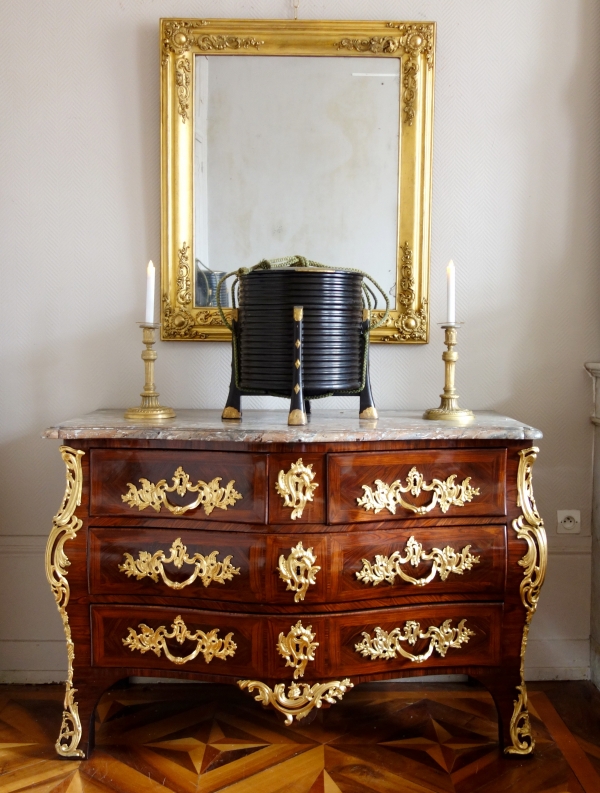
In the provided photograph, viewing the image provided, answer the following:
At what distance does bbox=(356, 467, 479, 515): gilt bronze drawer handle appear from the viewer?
1729mm

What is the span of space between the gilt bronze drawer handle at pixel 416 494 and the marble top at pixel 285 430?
0.36 ft

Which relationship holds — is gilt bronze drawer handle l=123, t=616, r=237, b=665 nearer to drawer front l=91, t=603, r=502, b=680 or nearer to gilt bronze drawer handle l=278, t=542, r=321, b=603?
drawer front l=91, t=603, r=502, b=680

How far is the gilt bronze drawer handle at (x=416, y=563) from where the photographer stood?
174 cm

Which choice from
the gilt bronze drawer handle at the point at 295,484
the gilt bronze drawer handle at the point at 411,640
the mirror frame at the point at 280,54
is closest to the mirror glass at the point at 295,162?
the mirror frame at the point at 280,54

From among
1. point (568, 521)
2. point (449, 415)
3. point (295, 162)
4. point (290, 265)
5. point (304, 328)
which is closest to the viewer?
point (304, 328)

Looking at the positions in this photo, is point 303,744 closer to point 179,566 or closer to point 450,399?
point 179,566

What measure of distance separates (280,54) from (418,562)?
4.97 ft

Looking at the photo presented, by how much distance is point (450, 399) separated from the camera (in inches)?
76.8

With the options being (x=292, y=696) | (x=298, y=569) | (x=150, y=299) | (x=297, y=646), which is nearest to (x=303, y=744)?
(x=292, y=696)

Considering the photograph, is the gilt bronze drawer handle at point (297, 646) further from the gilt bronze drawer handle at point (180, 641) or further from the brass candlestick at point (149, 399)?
the brass candlestick at point (149, 399)

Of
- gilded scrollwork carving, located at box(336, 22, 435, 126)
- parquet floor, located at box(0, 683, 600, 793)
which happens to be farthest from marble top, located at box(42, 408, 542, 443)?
gilded scrollwork carving, located at box(336, 22, 435, 126)

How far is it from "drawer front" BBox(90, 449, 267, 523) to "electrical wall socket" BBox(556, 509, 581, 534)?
1.11 m

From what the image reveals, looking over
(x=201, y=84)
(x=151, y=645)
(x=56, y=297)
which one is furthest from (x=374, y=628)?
(x=201, y=84)

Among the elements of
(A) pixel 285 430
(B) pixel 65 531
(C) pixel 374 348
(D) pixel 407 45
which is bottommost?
(B) pixel 65 531
